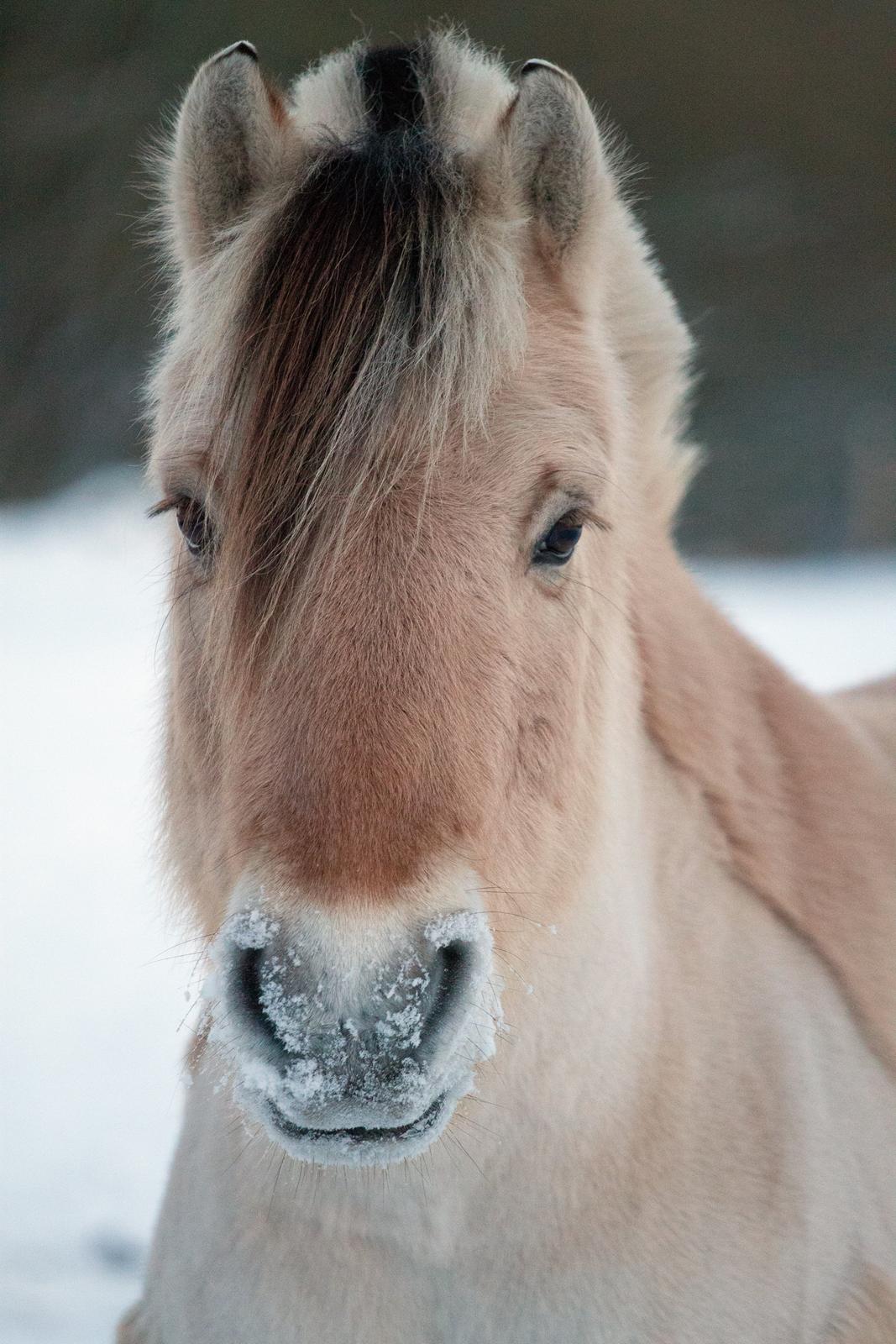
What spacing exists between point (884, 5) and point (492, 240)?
31.8 ft

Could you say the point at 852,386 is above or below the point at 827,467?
above

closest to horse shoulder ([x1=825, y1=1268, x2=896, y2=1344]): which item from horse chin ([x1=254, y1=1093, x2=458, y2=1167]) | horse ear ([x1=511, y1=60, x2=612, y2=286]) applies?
horse chin ([x1=254, y1=1093, x2=458, y2=1167])

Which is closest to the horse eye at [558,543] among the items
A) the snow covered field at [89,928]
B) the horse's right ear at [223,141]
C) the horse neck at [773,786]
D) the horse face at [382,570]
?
the horse face at [382,570]

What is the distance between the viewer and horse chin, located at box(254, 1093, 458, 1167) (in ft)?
3.34

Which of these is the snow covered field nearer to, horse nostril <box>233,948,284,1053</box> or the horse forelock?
the horse forelock

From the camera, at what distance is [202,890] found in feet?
4.71

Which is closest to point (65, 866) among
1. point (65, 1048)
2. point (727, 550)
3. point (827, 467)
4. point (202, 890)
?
point (65, 1048)

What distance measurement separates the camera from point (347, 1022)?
952mm

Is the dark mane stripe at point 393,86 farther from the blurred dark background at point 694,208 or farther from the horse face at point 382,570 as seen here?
the blurred dark background at point 694,208

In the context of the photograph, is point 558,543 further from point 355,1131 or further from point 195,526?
point 355,1131

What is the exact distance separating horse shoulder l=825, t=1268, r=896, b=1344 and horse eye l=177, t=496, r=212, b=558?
4.32 ft

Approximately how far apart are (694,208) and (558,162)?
10.0 metres

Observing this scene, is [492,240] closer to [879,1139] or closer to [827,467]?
[879,1139]

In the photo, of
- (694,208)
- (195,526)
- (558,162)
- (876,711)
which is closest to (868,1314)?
(876,711)
